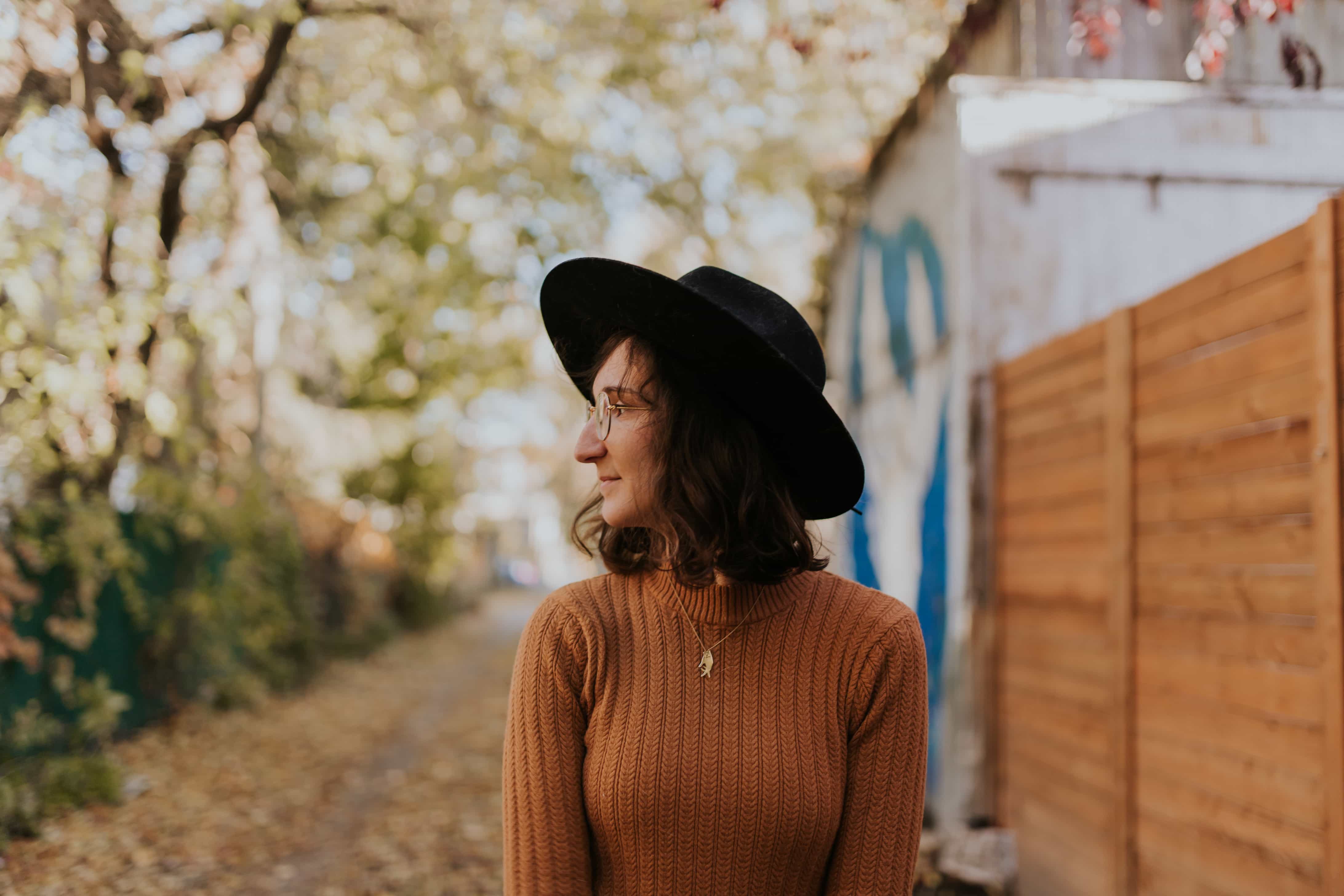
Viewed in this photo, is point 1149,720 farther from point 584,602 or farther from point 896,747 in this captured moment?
point 584,602

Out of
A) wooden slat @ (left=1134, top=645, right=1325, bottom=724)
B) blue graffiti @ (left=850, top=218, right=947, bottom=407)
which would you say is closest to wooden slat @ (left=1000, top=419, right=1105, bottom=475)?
wooden slat @ (left=1134, top=645, right=1325, bottom=724)

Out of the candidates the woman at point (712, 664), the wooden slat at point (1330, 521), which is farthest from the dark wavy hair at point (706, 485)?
the wooden slat at point (1330, 521)

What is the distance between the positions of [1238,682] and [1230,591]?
0.28m

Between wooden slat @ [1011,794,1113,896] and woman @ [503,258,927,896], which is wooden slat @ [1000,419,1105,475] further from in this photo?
woman @ [503,258,927,896]

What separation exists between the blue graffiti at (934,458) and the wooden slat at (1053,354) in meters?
0.73

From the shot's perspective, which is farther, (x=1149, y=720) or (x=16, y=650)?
(x=16, y=650)

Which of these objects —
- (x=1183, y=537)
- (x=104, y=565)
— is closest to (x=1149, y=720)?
(x=1183, y=537)

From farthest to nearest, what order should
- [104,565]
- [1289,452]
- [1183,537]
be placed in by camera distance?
[104,565]
[1183,537]
[1289,452]

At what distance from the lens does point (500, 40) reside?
8516 millimetres

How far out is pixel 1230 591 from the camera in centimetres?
341

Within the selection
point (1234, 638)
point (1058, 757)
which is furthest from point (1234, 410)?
point (1058, 757)

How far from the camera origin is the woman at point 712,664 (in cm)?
166

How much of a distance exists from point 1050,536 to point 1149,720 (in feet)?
3.84

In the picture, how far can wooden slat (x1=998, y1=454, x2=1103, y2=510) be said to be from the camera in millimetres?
4508
